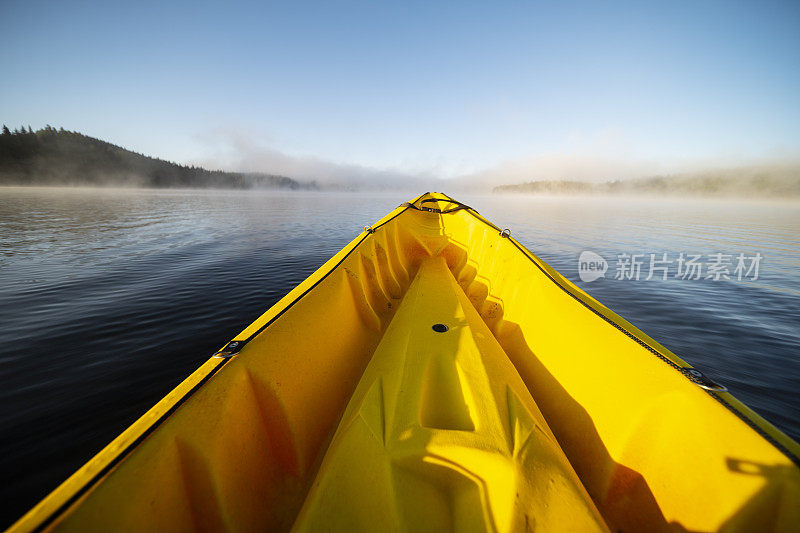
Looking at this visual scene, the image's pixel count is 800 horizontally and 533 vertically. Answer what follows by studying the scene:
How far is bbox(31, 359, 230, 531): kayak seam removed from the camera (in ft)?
2.85

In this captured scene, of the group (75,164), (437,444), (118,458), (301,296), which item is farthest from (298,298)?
(75,164)

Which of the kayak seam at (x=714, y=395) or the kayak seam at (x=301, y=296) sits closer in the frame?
the kayak seam at (x=714, y=395)

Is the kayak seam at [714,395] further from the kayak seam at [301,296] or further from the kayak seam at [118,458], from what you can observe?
the kayak seam at [118,458]

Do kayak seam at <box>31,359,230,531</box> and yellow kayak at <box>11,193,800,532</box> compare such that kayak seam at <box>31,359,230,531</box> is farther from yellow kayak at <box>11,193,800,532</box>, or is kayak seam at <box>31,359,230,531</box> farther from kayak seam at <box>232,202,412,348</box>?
kayak seam at <box>232,202,412,348</box>

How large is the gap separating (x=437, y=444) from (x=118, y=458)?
142 cm

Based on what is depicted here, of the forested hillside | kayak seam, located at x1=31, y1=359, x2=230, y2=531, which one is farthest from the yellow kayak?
the forested hillside

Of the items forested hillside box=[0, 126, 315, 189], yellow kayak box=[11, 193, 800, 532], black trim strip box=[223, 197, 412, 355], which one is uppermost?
forested hillside box=[0, 126, 315, 189]

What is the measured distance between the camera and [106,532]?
95 cm

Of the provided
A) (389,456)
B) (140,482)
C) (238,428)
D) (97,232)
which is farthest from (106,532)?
(97,232)

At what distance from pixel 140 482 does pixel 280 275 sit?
21.7 feet

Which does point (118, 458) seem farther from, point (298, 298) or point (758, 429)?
point (758, 429)

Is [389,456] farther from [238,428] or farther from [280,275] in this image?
[280,275]

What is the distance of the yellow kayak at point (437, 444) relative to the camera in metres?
1.16

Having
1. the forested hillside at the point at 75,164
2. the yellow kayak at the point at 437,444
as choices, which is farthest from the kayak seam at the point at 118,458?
the forested hillside at the point at 75,164
